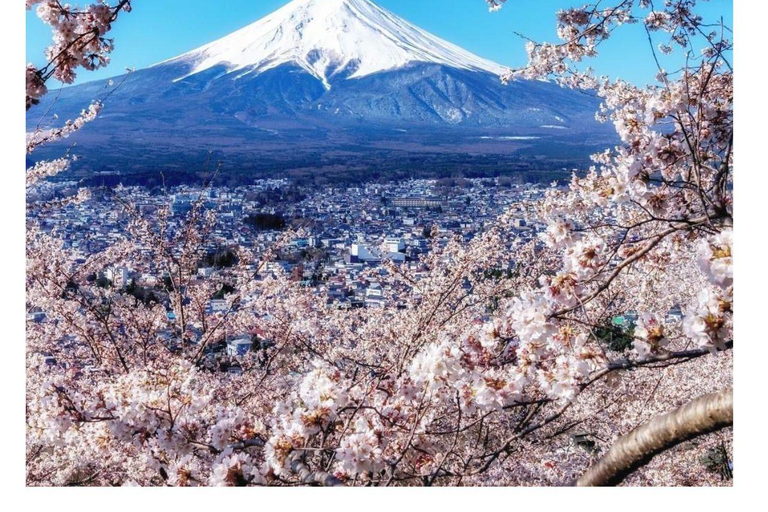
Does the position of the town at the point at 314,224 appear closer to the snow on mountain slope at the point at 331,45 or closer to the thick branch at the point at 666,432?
the snow on mountain slope at the point at 331,45

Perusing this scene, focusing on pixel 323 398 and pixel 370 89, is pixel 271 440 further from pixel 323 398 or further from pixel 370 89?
pixel 370 89

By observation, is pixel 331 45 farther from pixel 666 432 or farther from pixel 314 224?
pixel 666 432

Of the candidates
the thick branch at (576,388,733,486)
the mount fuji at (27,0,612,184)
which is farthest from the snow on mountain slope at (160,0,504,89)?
the thick branch at (576,388,733,486)

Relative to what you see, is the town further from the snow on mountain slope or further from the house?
the snow on mountain slope

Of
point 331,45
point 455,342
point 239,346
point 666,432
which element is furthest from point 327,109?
point 666,432
